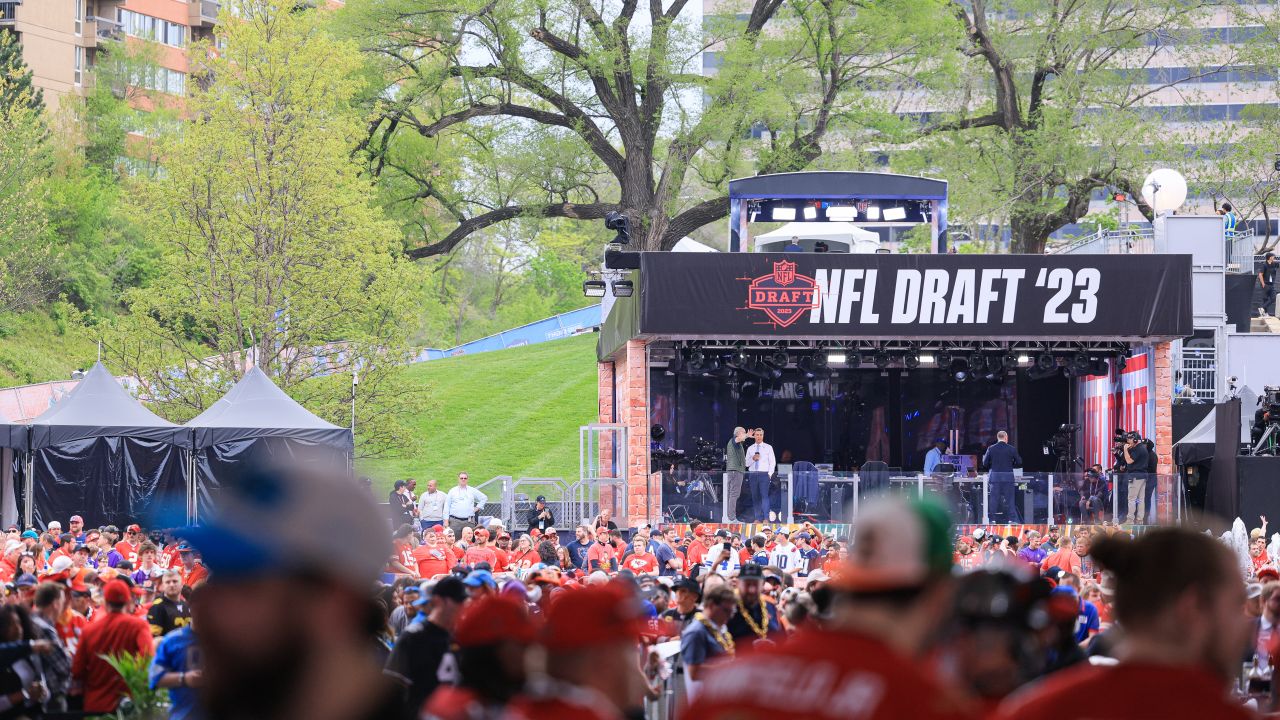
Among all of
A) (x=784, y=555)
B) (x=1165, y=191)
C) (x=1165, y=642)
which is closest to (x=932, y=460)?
(x=1165, y=191)

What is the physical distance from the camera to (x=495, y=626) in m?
4.98

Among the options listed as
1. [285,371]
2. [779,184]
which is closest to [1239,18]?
[779,184]

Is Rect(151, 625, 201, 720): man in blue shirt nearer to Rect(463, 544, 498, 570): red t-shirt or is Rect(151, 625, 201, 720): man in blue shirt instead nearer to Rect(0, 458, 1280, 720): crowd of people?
Rect(0, 458, 1280, 720): crowd of people

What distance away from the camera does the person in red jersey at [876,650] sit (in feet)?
8.52

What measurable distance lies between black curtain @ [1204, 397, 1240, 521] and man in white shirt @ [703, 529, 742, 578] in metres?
8.86

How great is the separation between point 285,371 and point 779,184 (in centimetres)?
1117

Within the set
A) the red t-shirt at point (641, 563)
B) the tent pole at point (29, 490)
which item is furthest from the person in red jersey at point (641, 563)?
the tent pole at point (29, 490)

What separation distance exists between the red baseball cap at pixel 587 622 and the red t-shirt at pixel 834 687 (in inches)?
62.8

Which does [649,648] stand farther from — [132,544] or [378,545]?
[132,544]

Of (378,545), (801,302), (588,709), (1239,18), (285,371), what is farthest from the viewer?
(1239,18)

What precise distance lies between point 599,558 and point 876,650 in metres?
18.1

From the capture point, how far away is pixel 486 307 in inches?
3199

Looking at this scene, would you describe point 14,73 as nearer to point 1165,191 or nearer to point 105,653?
point 1165,191

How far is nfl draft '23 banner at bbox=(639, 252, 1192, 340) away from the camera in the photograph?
26.8 metres
